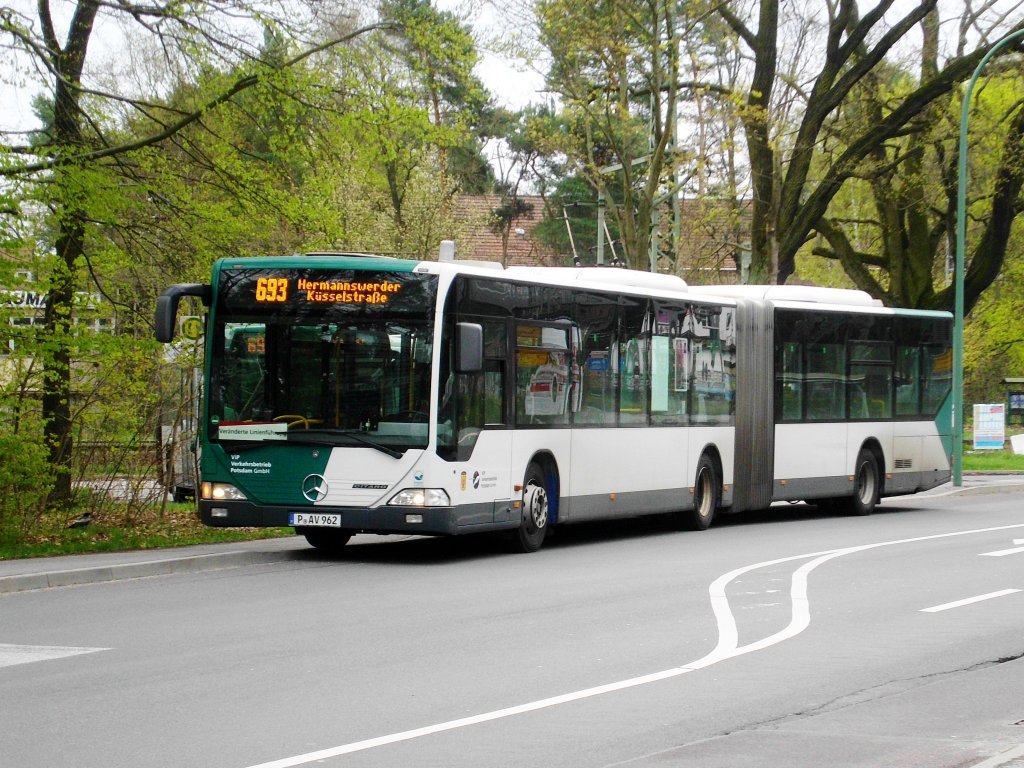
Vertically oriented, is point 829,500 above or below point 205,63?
below

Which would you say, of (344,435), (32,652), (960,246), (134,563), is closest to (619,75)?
(960,246)

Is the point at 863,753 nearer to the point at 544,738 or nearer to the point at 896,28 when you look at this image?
the point at 544,738

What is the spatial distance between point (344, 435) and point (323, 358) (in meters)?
0.81

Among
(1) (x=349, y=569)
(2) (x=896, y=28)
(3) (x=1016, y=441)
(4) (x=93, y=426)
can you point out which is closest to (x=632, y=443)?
(1) (x=349, y=569)

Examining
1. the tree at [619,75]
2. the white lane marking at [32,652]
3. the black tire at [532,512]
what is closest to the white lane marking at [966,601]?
the black tire at [532,512]

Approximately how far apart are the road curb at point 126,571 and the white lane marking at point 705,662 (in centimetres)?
492

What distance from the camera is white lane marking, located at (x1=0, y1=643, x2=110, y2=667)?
9898 millimetres

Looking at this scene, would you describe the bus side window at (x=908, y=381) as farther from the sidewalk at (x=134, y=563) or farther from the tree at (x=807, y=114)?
the sidewalk at (x=134, y=563)

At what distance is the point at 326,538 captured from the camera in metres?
18.1

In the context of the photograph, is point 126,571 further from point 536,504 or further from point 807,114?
point 807,114

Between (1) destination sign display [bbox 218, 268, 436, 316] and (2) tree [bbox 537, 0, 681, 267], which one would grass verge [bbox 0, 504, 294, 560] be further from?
(2) tree [bbox 537, 0, 681, 267]

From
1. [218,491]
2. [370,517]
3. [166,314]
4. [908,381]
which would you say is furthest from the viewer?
[908,381]

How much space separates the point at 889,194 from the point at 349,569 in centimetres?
2600

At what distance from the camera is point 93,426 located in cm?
2048
